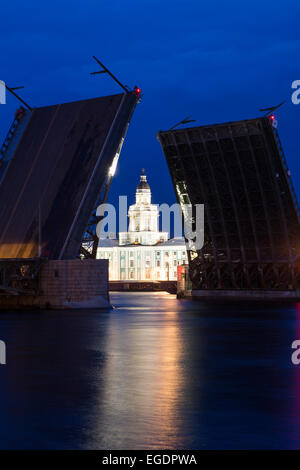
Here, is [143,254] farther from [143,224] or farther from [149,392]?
[149,392]

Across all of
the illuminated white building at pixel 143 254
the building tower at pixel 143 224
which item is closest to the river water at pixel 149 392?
the illuminated white building at pixel 143 254

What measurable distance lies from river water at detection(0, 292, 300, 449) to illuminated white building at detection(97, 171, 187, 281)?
14263 centimetres

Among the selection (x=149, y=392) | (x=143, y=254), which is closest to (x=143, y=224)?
(x=143, y=254)

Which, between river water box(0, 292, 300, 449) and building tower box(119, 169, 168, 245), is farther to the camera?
building tower box(119, 169, 168, 245)

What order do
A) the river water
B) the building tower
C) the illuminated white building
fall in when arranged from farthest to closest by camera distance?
the building tower < the illuminated white building < the river water

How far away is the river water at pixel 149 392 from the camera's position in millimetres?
11297

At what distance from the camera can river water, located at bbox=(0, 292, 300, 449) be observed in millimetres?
11297

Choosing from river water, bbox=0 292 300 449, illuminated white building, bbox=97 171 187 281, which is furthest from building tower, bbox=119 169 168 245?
river water, bbox=0 292 300 449

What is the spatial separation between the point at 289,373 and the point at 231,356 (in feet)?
12.8

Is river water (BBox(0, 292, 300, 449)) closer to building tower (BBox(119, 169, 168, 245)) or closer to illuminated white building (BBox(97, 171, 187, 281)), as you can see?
illuminated white building (BBox(97, 171, 187, 281))

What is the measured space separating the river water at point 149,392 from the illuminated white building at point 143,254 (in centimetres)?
14263
